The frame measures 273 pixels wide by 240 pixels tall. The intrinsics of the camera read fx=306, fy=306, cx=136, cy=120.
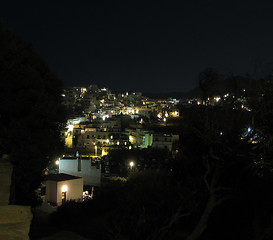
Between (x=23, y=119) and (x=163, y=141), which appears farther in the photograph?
(x=163, y=141)

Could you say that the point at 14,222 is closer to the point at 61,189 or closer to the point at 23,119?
the point at 23,119

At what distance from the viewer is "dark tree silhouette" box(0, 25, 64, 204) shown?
6.06 metres

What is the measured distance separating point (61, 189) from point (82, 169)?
5.28 m

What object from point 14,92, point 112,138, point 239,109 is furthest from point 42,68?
point 112,138

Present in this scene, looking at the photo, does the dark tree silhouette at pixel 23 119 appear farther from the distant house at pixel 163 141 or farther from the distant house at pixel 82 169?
the distant house at pixel 163 141

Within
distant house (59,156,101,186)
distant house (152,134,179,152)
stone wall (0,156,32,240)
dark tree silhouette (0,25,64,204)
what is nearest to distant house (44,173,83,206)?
distant house (59,156,101,186)

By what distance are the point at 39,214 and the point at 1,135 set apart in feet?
15.5

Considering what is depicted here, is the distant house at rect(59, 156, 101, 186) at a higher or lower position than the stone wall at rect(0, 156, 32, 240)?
lower

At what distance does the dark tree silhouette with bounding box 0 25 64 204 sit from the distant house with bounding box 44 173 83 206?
21.4 ft

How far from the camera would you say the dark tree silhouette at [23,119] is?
6055 mm

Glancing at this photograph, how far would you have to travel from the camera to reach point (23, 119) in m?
6.21

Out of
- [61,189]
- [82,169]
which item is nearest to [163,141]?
[82,169]

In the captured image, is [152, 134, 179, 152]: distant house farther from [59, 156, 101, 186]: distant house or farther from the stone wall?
the stone wall

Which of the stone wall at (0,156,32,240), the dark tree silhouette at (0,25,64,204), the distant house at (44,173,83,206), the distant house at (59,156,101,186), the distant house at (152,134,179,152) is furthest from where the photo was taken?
the distant house at (152,134,179,152)
